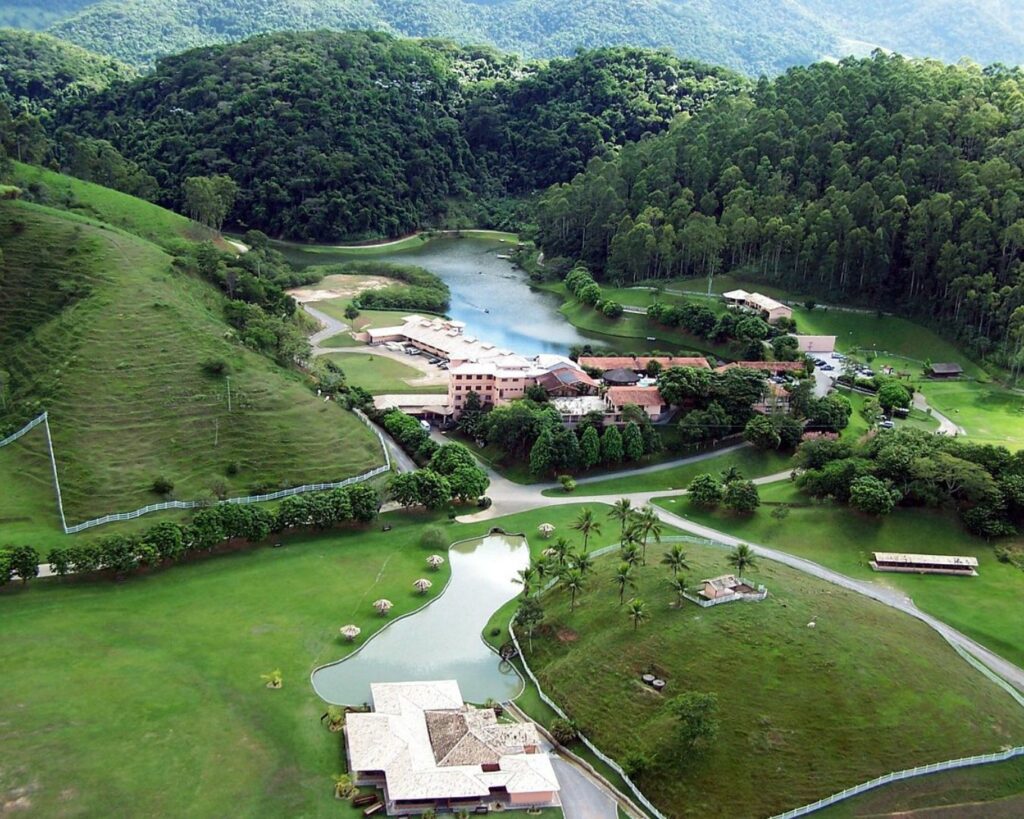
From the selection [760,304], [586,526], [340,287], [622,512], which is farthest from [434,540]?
[340,287]

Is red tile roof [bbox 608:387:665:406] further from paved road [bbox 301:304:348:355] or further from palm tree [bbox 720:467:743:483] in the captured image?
paved road [bbox 301:304:348:355]

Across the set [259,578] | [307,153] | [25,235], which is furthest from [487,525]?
[307,153]

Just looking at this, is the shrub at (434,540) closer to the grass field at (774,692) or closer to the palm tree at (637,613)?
the grass field at (774,692)

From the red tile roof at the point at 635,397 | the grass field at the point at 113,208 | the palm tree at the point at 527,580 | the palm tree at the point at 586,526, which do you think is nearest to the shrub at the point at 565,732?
the palm tree at the point at 527,580

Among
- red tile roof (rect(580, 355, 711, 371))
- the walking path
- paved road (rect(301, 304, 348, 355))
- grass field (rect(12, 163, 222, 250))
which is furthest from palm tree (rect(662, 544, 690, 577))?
grass field (rect(12, 163, 222, 250))

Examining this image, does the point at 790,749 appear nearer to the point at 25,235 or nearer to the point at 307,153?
the point at 25,235
